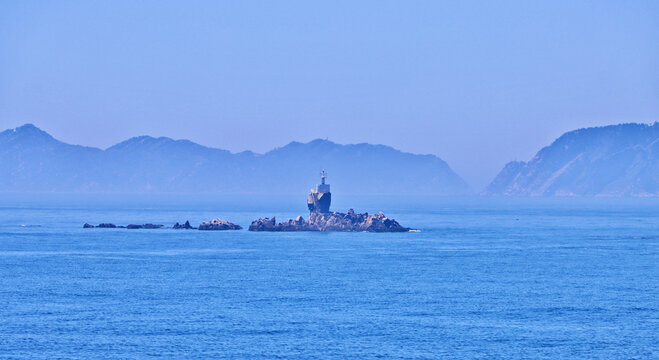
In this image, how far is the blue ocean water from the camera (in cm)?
4691

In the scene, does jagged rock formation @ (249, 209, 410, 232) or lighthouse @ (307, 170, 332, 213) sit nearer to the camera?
jagged rock formation @ (249, 209, 410, 232)

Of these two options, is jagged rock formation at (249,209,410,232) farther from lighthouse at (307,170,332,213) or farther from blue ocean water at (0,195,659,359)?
blue ocean water at (0,195,659,359)

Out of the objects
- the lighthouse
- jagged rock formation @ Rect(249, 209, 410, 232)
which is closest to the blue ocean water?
jagged rock formation @ Rect(249, 209, 410, 232)

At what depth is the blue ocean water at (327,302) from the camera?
46.9m

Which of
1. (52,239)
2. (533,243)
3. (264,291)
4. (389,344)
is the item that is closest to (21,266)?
(264,291)

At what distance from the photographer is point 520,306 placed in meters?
59.7

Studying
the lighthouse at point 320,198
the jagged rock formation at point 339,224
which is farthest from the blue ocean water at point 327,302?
the lighthouse at point 320,198

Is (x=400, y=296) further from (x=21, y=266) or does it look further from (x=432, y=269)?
(x=21, y=266)

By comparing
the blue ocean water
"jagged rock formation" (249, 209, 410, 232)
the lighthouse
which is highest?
the lighthouse

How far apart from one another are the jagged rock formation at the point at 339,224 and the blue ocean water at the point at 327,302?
27.5 m

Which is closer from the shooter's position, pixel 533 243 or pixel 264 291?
pixel 264 291

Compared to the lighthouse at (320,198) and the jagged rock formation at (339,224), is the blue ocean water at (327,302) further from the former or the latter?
the lighthouse at (320,198)

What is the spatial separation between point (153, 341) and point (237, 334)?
4905 mm

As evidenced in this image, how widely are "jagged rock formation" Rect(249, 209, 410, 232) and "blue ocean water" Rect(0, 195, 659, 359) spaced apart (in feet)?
90.3
